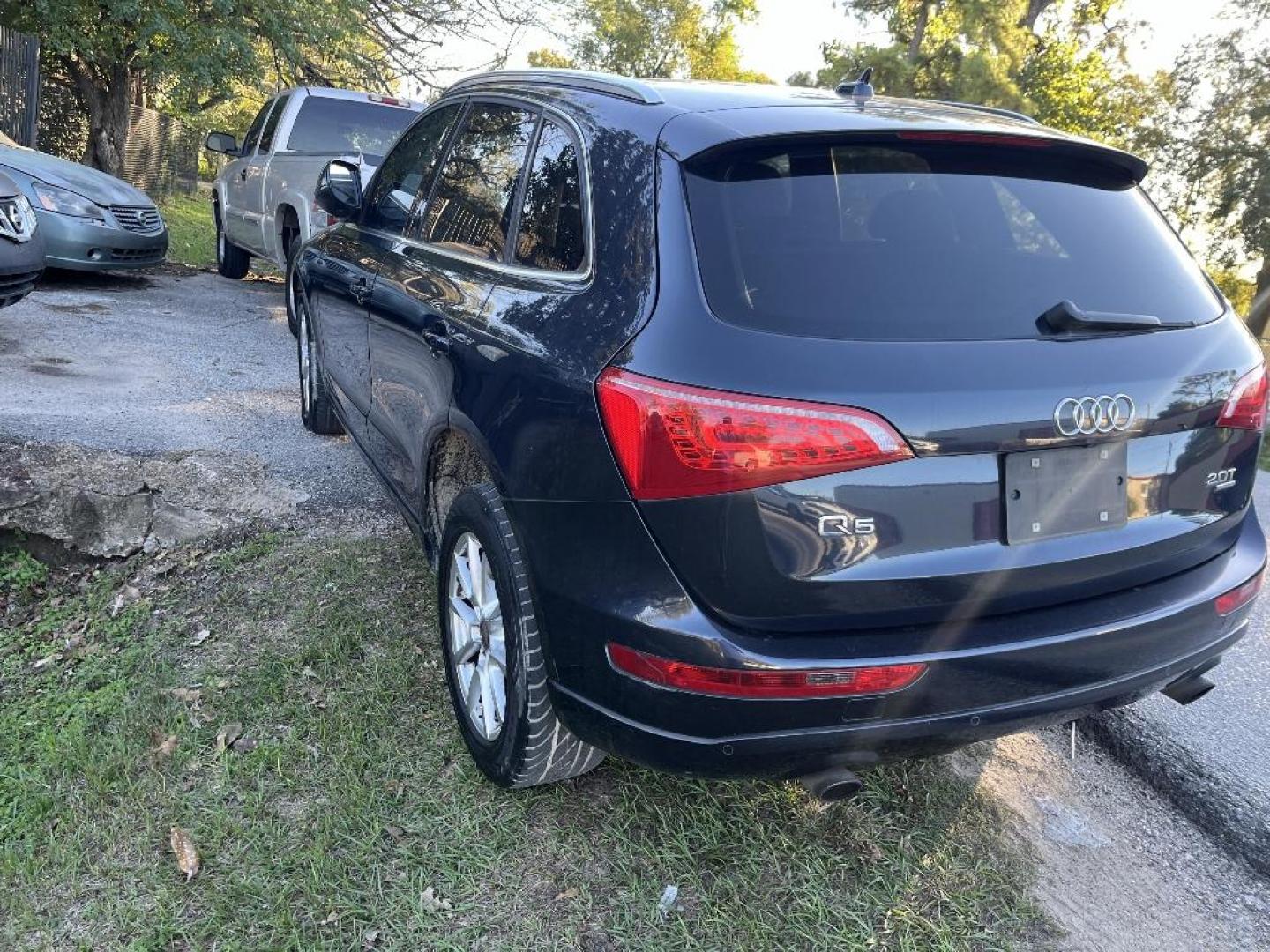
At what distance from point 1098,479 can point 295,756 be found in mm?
2239

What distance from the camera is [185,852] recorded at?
2.50m

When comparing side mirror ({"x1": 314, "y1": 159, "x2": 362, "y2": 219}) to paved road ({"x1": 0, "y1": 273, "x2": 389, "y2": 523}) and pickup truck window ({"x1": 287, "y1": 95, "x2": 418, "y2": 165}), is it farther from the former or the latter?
pickup truck window ({"x1": 287, "y1": 95, "x2": 418, "y2": 165})

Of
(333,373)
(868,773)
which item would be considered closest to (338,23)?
(333,373)

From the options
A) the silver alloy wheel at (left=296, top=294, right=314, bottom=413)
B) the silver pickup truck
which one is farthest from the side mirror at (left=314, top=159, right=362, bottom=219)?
the silver pickup truck

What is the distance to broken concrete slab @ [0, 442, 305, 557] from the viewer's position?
13.8 ft

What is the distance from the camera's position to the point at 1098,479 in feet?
6.86

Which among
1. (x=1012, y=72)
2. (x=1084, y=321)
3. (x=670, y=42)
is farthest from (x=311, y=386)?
(x=670, y=42)

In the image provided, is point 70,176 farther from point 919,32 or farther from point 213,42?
point 919,32

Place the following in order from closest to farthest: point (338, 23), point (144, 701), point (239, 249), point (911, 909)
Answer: point (911, 909) < point (144, 701) < point (239, 249) < point (338, 23)

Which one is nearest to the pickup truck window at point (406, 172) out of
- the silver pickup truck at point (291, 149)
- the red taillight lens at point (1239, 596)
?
the red taillight lens at point (1239, 596)

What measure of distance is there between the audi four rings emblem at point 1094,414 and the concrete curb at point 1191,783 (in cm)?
147

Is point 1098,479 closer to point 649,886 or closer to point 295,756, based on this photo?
point 649,886

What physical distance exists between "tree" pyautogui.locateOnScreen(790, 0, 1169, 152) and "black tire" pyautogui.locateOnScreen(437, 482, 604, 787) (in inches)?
772

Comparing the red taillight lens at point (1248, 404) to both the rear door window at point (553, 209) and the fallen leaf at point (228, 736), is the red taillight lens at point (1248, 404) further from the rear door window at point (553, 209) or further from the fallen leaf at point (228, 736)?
the fallen leaf at point (228, 736)
